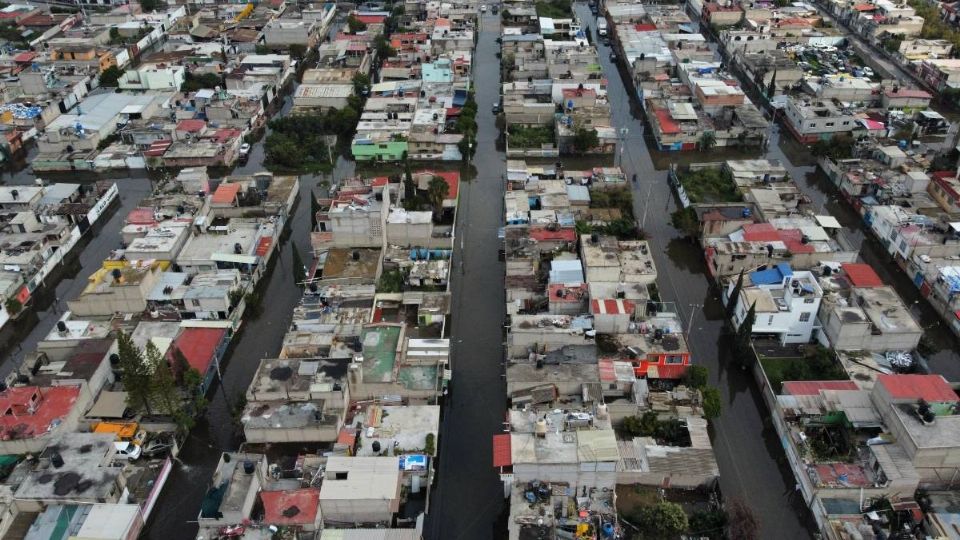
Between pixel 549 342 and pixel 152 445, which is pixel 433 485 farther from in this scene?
pixel 152 445

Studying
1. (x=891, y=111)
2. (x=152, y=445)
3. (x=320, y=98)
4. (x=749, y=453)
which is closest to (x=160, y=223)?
(x=152, y=445)

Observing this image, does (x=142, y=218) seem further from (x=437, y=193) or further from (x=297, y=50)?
(x=297, y=50)

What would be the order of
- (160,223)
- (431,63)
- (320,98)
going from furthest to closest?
(431,63)
(320,98)
(160,223)

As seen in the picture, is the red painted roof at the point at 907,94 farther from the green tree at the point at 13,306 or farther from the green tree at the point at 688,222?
the green tree at the point at 13,306

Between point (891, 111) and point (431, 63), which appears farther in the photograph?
point (431, 63)

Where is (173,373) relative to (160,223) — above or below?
below

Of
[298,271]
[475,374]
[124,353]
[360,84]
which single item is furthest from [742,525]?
[360,84]

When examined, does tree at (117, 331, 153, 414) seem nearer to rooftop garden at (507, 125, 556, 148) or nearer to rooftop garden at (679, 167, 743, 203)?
rooftop garden at (507, 125, 556, 148)

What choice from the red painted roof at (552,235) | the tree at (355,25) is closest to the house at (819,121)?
the red painted roof at (552,235)
